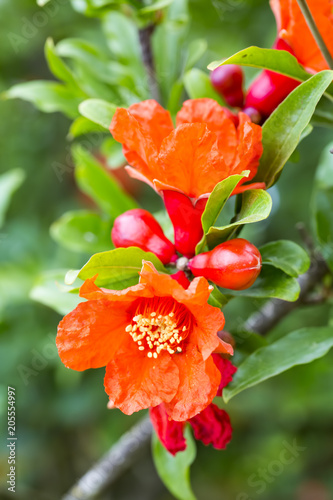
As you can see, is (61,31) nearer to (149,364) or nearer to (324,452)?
Answer: (149,364)

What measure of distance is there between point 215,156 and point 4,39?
6.79 feet

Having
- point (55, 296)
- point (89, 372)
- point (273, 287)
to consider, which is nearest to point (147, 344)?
point (273, 287)

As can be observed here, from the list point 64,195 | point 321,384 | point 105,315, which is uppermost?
point 105,315

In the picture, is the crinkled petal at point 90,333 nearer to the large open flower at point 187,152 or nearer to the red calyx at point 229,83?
the large open flower at point 187,152

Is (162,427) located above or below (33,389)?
above

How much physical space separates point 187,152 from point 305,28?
401mm

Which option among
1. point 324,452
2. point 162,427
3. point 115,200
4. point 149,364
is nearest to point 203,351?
point 149,364

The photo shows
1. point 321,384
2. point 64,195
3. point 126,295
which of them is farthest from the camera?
point 64,195

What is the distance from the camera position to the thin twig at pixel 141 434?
1402mm

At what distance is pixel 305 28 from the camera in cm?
103

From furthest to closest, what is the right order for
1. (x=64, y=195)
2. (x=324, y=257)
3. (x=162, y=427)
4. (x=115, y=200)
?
(x=64, y=195), (x=115, y=200), (x=324, y=257), (x=162, y=427)

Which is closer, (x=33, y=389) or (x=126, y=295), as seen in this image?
(x=126, y=295)

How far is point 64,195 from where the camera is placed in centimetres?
292

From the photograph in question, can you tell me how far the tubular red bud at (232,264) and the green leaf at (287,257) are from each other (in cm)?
9
